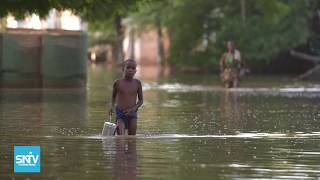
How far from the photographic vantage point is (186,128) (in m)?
18.0

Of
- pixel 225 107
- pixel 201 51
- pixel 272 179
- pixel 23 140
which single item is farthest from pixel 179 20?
pixel 272 179

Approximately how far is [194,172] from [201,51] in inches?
1867

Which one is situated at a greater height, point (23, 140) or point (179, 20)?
point (179, 20)

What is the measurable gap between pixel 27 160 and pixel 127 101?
403cm

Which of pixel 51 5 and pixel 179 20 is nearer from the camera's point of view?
pixel 51 5

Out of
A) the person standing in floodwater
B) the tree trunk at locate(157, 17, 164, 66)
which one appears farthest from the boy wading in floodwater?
the tree trunk at locate(157, 17, 164, 66)

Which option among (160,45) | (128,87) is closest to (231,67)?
(128,87)

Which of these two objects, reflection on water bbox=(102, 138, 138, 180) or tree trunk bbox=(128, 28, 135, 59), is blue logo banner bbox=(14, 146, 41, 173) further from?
tree trunk bbox=(128, 28, 135, 59)

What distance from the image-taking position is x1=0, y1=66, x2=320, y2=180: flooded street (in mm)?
11798

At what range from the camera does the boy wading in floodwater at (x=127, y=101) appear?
15688mm

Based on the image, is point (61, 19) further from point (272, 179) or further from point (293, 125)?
point (272, 179)

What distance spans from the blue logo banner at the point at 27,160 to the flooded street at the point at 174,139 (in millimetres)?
117

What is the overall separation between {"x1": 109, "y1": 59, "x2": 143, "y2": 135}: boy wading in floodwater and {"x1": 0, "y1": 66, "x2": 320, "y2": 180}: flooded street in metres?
0.30

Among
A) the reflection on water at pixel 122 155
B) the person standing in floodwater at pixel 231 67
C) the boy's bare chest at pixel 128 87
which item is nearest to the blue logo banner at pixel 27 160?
the reflection on water at pixel 122 155
